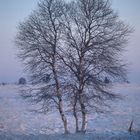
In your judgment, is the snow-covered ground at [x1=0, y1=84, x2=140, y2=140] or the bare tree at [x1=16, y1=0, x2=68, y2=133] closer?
the bare tree at [x1=16, y1=0, x2=68, y2=133]

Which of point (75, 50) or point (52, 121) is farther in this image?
point (52, 121)

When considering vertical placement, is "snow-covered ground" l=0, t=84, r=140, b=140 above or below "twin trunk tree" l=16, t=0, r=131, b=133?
below

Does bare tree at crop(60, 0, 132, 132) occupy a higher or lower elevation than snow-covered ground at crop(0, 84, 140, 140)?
higher

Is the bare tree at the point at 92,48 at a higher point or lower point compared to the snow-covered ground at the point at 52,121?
higher

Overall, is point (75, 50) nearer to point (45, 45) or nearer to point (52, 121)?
point (45, 45)

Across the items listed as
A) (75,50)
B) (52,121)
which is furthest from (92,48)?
(52,121)

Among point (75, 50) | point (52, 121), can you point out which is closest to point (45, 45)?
point (75, 50)

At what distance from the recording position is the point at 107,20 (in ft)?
66.8

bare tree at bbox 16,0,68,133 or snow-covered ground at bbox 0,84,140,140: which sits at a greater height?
bare tree at bbox 16,0,68,133

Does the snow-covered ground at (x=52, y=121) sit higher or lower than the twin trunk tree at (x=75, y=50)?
lower

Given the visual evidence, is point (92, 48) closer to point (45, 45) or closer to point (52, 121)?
point (45, 45)

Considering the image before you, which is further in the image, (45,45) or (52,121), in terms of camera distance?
(52,121)

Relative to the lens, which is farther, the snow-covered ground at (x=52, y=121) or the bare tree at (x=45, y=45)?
→ the snow-covered ground at (x=52, y=121)

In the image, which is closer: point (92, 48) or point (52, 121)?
point (92, 48)
